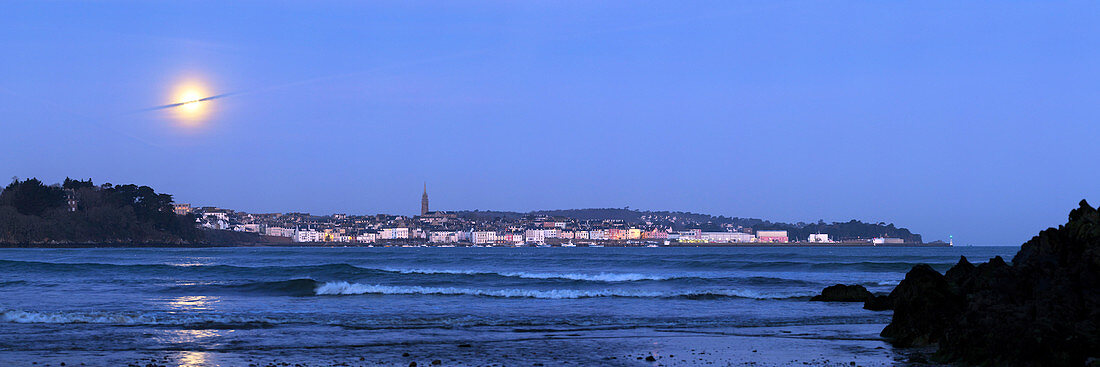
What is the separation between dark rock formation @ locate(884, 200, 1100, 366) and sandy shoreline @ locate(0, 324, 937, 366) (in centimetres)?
109

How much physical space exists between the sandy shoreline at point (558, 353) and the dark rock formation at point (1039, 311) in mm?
1093

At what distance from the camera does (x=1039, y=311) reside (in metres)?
12.3

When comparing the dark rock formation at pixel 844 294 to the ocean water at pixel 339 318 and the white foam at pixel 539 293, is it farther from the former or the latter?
the white foam at pixel 539 293

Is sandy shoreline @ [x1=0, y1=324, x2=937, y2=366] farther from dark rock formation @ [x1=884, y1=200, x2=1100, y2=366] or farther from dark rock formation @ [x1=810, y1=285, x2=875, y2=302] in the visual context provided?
dark rock formation @ [x1=810, y1=285, x2=875, y2=302]

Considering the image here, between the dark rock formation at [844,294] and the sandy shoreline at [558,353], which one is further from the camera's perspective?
the dark rock formation at [844,294]

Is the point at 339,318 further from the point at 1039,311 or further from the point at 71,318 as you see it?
the point at 1039,311

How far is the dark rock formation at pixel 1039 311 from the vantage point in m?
11.9

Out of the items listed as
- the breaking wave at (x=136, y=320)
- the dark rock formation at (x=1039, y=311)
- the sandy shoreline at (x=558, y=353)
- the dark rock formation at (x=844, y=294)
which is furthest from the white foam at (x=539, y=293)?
the dark rock formation at (x=1039, y=311)

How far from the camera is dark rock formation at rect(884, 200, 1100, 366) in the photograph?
11.9 metres

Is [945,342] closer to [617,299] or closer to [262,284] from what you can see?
[617,299]

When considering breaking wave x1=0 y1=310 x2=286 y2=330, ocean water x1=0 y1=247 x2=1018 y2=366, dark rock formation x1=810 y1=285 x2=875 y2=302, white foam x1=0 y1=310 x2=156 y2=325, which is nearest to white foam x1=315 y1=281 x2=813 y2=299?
ocean water x1=0 y1=247 x2=1018 y2=366

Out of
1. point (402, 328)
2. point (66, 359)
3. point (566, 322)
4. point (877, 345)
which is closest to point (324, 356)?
point (66, 359)

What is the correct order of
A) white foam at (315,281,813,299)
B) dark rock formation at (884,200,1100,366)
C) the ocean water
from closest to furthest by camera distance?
dark rock formation at (884,200,1100,366), the ocean water, white foam at (315,281,813,299)

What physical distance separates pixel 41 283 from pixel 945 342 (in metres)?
38.3
